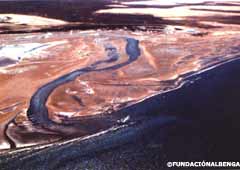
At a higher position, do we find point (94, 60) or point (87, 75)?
point (94, 60)

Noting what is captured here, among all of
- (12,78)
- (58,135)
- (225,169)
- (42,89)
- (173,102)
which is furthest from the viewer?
(12,78)

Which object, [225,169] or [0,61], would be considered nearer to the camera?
[225,169]

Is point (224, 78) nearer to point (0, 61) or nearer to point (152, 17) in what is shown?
point (0, 61)

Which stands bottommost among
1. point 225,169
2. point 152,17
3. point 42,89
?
point 225,169

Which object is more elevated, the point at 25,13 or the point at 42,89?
the point at 25,13

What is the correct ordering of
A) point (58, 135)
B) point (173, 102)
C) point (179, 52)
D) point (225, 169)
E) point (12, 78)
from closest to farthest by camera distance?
point (225, 169) → point (58, 135) → point (173, 102) → point (12, 78) → point (179, 52)

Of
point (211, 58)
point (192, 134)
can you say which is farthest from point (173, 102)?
point (211, 58)

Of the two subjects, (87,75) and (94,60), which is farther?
(94,60)

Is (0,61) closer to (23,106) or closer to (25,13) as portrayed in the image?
(23,106)

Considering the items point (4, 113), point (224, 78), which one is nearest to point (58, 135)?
point (4, 113)
